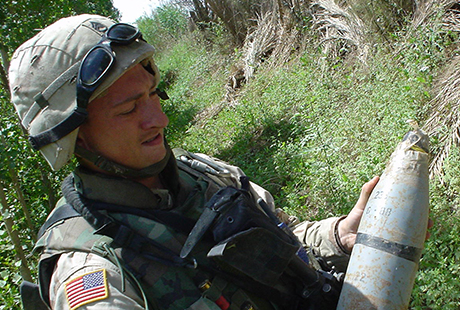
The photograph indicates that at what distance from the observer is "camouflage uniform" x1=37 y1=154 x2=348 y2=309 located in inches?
60.3

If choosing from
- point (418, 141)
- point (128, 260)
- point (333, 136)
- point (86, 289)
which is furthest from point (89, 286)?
point (333, 136)

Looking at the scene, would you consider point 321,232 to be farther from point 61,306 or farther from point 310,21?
point 310,21

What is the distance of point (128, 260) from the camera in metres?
1.58

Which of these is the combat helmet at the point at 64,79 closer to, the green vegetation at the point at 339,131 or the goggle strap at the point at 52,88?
the goggle strap at the point at 52,88

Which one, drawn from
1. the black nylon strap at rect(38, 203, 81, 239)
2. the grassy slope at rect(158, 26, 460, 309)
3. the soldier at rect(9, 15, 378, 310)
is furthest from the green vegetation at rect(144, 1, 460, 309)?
the black nylon strap at rect(38, 203, 81, 239)

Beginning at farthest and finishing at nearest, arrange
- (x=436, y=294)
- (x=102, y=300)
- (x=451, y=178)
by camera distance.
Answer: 1. (x=451, y=178)
2. (x=436, y=294)
3. (x=102, y=300)

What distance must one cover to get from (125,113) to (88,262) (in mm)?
651

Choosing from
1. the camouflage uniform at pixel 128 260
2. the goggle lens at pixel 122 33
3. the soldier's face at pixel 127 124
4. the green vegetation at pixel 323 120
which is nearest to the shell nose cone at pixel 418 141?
the camouflage uniform at pixel 128 260

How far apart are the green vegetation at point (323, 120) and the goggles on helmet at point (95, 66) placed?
1.75m

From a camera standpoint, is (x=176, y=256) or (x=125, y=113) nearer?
(x=176, y=256)

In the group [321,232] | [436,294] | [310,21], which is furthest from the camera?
[310,21]

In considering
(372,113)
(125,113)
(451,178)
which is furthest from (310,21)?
(125,113)

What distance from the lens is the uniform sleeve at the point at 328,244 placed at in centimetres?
217

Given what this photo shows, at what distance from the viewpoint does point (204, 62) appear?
465 inches
